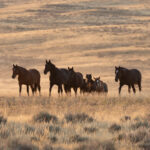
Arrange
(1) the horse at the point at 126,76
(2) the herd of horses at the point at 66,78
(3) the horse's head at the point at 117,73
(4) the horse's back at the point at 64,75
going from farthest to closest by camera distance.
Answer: (1) the horse at the point at 126,76 → (4) the horse's back at the point at 64,75 → (2) the herd of horses at the point at 66,78 → (3) the horse's head at the point at 117,73

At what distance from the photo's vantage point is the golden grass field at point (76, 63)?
1070 centimetres

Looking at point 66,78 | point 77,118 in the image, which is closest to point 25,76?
point 66,78

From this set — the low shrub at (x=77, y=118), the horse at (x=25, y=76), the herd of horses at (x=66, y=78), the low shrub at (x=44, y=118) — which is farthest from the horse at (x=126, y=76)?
the low shrub at (x=44, y=118)

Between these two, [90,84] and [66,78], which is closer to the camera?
[66,78]

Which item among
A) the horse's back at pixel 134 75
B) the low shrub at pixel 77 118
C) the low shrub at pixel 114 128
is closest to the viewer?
the low shrub at pixel 114 128

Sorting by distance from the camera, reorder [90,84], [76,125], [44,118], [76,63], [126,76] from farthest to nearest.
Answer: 1. [76,63]
2. [90,84]
3. [126,76]
4. [44,118]
5. [76,125]

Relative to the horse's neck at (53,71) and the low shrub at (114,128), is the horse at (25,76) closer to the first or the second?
the horse's neck at (53,71)

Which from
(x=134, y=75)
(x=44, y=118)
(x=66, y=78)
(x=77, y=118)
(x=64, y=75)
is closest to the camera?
(x=44, y=118)

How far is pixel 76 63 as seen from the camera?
53.9m

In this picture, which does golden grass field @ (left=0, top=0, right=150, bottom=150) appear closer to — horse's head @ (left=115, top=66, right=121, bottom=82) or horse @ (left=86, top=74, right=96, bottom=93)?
horse's head @ (left=115, top=66, right=121, bottom=82)

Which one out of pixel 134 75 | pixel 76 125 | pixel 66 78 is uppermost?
pixel 76 125

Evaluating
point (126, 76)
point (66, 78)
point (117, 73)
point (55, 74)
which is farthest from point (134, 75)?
point (55, 74)

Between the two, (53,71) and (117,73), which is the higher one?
(53,71)

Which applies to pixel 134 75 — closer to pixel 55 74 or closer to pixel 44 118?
pixel 55 74
